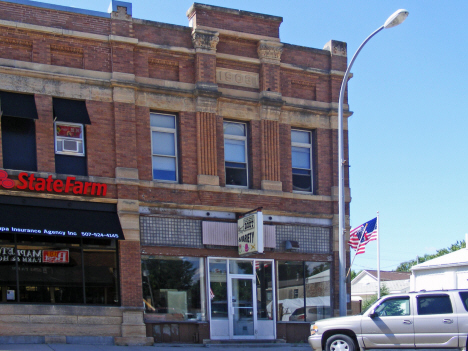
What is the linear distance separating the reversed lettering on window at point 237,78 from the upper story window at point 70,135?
15.0 ft

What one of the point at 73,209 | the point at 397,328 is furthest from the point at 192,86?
the point at 397,328

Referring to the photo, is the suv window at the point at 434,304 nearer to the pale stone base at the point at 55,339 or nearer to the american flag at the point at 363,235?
the american flag at the point at 363,235

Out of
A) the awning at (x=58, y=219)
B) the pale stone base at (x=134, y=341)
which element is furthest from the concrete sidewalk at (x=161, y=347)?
the awning at (x=58, y=219)

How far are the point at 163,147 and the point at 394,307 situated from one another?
28.3 feet

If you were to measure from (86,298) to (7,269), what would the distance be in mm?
2244

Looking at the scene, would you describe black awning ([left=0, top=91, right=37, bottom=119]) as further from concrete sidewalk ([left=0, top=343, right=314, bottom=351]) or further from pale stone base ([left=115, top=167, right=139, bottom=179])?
concrete sidewalk ([left=0, top=343, right=314, bottom=351])

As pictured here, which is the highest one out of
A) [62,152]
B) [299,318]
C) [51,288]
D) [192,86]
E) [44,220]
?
[192,86]

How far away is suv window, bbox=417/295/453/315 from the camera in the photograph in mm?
15016

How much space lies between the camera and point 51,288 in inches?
708

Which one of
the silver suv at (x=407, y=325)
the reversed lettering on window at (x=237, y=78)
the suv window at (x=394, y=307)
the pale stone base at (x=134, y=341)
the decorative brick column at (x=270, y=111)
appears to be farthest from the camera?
the decorative brick column at (x=270, y=111)

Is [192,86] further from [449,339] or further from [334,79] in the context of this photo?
[449,339]

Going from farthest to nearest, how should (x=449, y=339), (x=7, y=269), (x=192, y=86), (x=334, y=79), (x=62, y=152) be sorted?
(x=334, y=79) < (x=192, y=86) < (x=62, y=152) < (x=7, y=269) < (x=449, y=339)

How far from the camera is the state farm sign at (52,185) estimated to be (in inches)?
694

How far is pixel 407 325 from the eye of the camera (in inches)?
591
